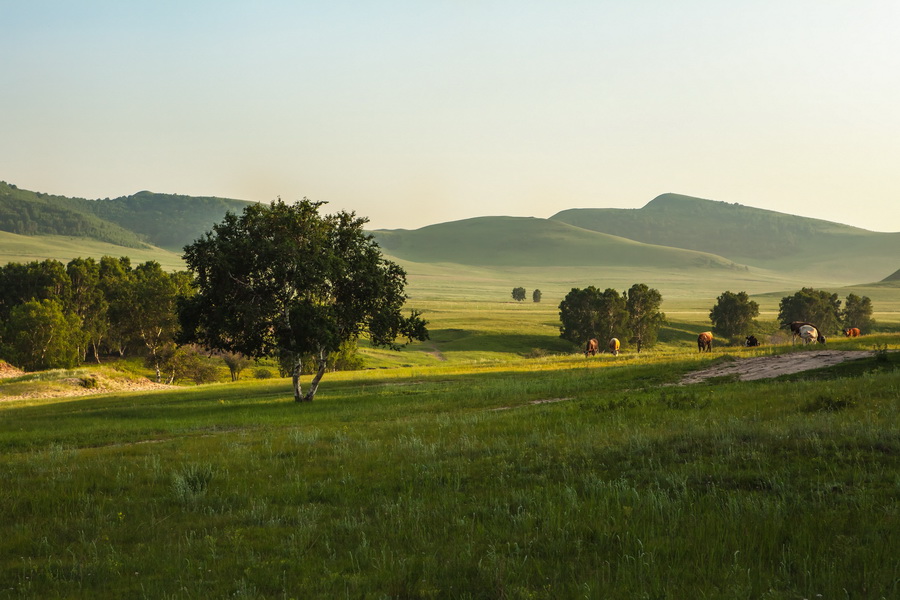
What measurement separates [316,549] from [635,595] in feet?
13.8

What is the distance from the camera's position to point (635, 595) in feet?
21.9

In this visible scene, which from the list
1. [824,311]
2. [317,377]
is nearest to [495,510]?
[317,377]

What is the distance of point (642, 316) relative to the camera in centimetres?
13262

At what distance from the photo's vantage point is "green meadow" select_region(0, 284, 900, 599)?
7.42 meters

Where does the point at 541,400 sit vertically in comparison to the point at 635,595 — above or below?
below

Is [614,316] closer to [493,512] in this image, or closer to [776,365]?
[776,365]

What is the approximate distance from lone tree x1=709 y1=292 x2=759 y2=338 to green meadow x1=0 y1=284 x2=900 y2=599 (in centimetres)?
12706

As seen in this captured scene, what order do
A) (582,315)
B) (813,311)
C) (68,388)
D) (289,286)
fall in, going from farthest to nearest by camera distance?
(813,311) < (582,315) < (68,388) < (289,286)

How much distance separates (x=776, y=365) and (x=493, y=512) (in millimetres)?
28291

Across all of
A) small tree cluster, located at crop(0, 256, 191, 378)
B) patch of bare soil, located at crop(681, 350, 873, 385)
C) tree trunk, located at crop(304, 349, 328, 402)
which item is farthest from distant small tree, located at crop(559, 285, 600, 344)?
tree trunk, located at crop(304, 349, 328, 402)

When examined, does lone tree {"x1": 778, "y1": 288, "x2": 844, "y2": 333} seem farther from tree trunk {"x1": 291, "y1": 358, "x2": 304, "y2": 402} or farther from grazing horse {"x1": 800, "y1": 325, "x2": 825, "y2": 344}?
tree trunk {"x1": 291, "y1": 358, "x2": 304, "y2": 402}

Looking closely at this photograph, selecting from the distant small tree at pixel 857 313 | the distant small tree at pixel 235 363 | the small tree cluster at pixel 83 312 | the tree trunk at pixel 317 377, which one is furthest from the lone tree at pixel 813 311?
the tree trunk at pixel 317 377

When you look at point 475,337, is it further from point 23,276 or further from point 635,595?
point 635,595

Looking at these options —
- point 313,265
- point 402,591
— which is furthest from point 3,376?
point 402,591
